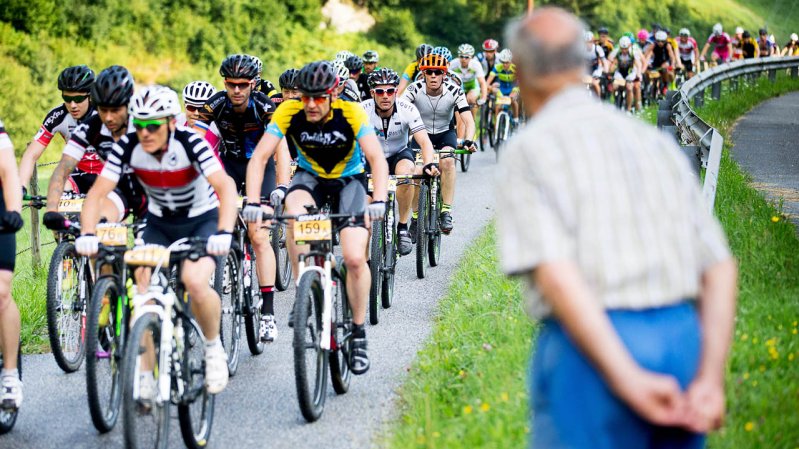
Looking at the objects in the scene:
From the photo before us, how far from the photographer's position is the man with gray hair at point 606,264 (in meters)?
2.80

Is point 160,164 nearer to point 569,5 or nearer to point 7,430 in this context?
point 7,430

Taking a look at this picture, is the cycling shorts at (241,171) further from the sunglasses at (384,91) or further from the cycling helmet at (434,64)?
the cycling helmet at (434,64)

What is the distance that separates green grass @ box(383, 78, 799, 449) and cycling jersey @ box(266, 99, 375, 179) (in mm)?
1420

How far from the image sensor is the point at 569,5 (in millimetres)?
59062

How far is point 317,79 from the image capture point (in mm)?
7188

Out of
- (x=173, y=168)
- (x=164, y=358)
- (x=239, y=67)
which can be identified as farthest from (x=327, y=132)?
(x=164, y=358)

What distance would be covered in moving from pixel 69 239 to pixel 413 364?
2.56m

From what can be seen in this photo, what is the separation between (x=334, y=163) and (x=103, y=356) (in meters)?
2.45

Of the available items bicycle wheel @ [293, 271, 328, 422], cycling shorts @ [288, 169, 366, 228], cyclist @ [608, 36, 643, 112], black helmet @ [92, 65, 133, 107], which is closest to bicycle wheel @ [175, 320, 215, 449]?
bicycle wheel @ [293, 271, 328, 422]

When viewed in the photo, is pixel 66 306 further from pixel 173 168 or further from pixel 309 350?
pixel 309 350

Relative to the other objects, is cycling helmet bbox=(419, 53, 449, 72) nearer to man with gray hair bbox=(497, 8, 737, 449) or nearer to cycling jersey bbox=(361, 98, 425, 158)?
cycling jersey bbox=(361, 98, 425, 158)

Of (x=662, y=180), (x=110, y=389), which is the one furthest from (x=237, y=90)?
(x=662, y=180)

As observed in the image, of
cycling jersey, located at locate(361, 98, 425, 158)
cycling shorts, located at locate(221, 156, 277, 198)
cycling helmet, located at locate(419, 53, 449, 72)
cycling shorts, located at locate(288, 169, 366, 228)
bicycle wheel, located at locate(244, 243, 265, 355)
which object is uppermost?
cycling helmet, located at locate(419, 53, 449, 72)

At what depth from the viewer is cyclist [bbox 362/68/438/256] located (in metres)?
10.4
